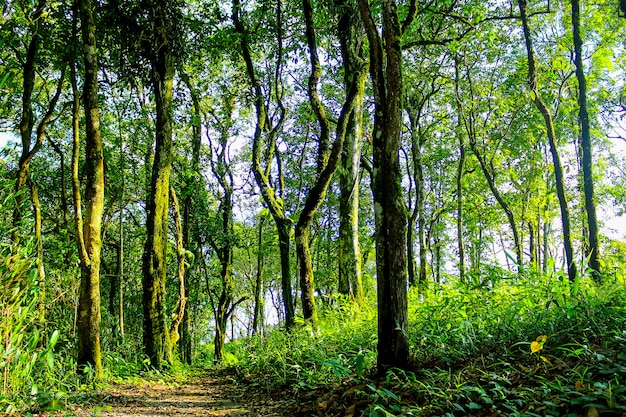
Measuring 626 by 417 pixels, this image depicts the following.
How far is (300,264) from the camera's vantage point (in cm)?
894

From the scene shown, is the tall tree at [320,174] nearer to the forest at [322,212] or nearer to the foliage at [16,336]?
the forest at [322,212]

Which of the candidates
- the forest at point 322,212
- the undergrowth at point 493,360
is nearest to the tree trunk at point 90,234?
the forest at point 322,212

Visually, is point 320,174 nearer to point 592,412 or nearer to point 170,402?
point 170,402

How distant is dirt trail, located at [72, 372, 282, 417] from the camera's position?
511 cm

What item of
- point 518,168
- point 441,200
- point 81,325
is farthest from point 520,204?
point 81,325

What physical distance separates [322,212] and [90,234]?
18.9 metres

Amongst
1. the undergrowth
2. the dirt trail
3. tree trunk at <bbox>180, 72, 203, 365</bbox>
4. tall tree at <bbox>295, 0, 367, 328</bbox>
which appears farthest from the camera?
tree trunk at <bbox>180, 72, 203, 365</bbox>

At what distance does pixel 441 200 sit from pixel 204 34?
19.5m

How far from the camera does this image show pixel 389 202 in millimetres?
4734

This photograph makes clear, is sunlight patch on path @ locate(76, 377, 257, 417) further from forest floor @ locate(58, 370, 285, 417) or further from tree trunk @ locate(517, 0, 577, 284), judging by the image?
tree trunk @ locate(517, 0, 577, 284)

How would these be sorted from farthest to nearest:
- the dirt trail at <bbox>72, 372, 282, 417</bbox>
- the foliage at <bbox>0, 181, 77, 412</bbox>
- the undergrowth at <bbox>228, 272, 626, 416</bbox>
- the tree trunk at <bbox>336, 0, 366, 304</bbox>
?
the tree trunk at <bbox>336, 0, 366, 304</bbox>
the dirt trail at <bbox>72, 372, 282, 417</bbox>
the foliage at <bbox>0, 181, 77, 412</bbox>
the undergrowth at <bbox>228, 272, 626, 416</bbox>

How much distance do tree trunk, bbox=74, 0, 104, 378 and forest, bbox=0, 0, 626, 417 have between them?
0.03 metres

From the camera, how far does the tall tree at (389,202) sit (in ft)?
14.8

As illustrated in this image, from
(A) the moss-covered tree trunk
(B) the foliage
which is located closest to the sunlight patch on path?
(B) the foliage
